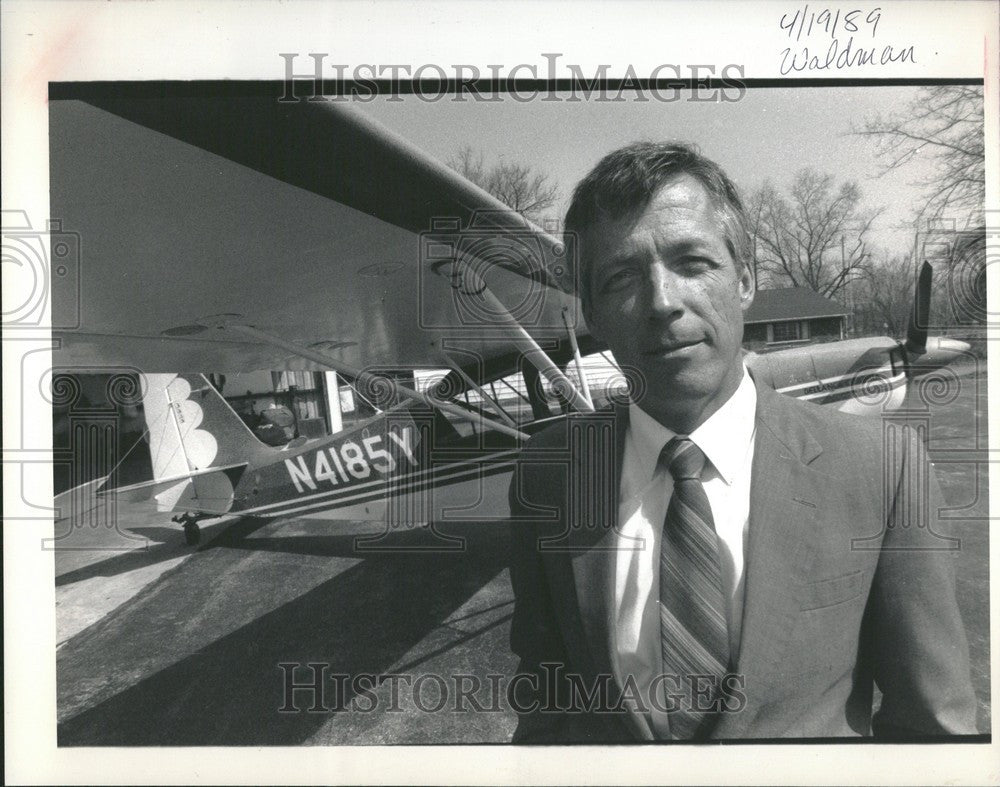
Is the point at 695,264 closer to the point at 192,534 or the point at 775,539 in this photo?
the point at 775,539

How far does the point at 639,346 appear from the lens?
108 cm

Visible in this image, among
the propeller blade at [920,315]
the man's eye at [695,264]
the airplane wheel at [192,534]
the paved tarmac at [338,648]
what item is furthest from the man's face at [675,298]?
the airplane wheel at [192,534]

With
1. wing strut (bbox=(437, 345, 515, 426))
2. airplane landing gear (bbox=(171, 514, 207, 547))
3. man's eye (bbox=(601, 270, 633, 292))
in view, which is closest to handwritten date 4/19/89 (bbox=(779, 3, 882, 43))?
man's eye (bbox=(601, 270, 633, 292))

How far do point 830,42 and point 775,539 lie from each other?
1.19m

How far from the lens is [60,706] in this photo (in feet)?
4.39

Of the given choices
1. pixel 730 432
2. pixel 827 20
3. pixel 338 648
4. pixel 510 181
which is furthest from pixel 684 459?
pixel 338 648

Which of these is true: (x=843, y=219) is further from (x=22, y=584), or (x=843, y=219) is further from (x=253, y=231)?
(x=22, y=584)

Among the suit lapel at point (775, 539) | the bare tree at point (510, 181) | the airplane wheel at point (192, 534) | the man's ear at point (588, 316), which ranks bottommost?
the airplane wheel at point (192, 534)

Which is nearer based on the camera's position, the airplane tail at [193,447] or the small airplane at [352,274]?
the small airplane at [352,274]

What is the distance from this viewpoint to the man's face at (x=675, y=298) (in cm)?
103

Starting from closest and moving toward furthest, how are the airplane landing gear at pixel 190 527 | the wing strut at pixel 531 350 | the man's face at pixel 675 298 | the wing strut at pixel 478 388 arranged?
1. the man's face at pixel 675 298
2. the wing strut at pixel 531 350
3. the wing strut at pixel 478 388
4. the airplane landing gear at pixel 190 527

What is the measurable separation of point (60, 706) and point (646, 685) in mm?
1634

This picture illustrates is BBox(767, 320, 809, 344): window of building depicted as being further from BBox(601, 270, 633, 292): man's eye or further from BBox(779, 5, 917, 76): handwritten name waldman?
BBox(779, 5, 917, 76): handwritten name waldman

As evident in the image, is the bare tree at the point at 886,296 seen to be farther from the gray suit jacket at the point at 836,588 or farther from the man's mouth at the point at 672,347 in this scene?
the man's mouth at the point at 672,347
